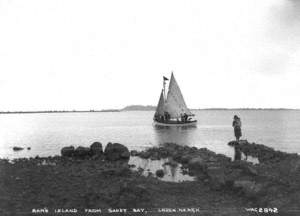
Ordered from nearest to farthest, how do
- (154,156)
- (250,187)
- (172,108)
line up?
(250,187)
(154,156)
(172,108)

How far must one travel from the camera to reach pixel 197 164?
19.6 m

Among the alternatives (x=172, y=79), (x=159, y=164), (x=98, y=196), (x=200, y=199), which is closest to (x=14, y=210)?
(x=98, y=196)

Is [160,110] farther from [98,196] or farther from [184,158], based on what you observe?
[98,196]

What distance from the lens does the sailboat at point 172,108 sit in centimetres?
6606

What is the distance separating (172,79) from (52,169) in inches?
1903

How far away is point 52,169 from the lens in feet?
61.1

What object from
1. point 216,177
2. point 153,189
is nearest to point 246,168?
point 216,177

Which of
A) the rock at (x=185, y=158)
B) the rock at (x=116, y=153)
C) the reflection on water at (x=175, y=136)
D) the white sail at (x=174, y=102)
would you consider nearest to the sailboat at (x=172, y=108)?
the white sail at (x=174, y=102)

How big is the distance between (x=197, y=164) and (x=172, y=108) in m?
50.1

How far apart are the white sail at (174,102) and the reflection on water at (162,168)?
40717mm

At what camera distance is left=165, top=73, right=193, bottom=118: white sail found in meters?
65.7

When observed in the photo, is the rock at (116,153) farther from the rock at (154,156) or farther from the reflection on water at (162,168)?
the rock at (154,156)

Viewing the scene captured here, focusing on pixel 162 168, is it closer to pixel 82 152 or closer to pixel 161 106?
pixel 82 152

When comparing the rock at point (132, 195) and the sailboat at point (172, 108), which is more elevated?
the sailboat at point (172, 108)
